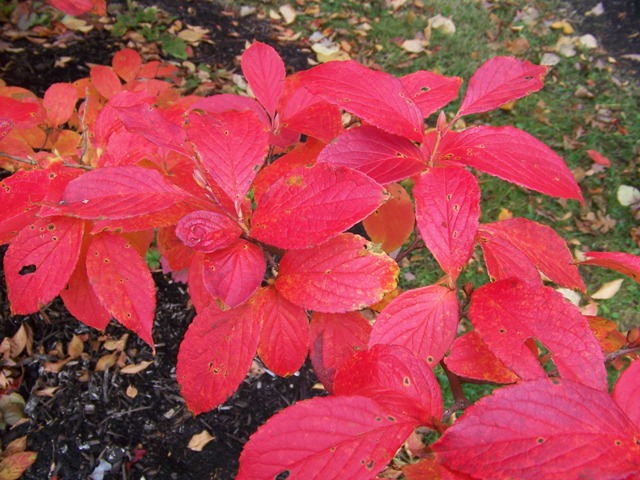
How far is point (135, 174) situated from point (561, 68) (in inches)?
127

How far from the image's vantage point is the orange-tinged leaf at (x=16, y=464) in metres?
1.46

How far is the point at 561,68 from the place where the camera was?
3213 mm

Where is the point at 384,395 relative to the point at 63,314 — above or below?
above

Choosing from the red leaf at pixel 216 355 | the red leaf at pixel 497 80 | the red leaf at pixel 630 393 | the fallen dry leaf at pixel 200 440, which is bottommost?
the fallen dry leaf at pixel 200 440

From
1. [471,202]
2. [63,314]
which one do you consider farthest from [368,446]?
[63,314]

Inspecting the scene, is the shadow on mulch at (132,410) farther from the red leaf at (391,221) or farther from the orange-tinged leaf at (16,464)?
the red leaf at (391,221)

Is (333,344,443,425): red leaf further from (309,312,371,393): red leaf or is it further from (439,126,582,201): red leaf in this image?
(439,126,582,201): red leaf

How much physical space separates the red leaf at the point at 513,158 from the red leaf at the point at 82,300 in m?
0.63

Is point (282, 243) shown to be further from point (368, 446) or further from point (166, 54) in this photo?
point (166, 54)

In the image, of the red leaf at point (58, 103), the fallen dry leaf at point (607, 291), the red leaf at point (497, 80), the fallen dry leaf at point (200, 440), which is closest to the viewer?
the red leaf at point (497, 80)

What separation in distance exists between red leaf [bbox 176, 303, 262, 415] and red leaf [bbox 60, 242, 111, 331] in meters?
0.24

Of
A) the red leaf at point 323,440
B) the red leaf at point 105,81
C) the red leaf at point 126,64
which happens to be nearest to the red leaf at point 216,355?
the red leaf at point 323,440

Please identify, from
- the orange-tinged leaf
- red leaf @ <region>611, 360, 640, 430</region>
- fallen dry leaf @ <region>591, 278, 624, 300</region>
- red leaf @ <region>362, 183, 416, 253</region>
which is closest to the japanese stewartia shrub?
red leaf @ <region>611, 360, 640, 430</region>

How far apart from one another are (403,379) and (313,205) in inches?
9.3
